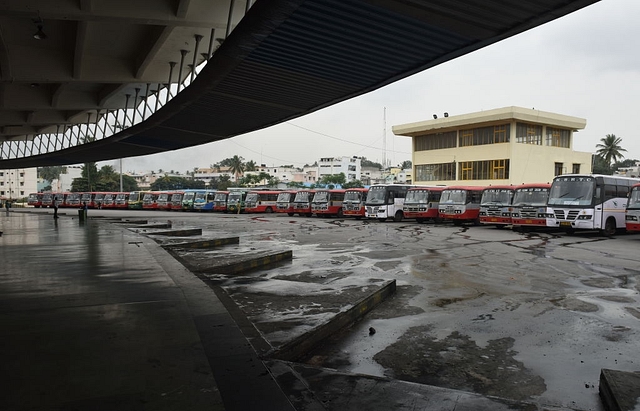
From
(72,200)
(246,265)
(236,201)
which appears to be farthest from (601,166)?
(72,200)

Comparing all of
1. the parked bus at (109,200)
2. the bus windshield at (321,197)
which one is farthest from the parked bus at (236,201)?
the parked bus at (109,200)

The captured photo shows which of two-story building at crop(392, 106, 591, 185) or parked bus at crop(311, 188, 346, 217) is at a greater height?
two-story building at crop(392, 106, 591, 185)

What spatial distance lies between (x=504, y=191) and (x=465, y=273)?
15.7 metres

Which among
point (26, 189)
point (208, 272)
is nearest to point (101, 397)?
point (208, 272)

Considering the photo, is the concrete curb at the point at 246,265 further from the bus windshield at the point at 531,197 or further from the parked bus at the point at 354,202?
the parked bus at the point at 354,202

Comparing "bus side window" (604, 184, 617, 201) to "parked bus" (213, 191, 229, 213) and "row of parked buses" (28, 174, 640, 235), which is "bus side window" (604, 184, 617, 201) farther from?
"parked bus" (213, 191, 229, 213)

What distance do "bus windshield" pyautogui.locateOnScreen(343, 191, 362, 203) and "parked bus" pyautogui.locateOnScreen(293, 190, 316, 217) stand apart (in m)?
4.66

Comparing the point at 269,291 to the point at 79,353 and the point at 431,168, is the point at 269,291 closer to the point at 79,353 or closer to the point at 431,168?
the point at 79,353

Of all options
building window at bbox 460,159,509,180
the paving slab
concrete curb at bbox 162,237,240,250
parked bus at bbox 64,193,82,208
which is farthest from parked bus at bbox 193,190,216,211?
the paving slab

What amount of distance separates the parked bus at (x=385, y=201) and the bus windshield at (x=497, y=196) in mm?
6274

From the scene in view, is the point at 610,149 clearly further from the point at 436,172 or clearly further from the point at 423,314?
the point at 423,314

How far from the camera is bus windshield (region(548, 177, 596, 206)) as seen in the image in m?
18.7

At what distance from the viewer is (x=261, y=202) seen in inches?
1660

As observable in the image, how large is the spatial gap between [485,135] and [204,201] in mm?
29086
